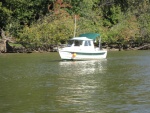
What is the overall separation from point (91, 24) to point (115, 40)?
4123 millimetres

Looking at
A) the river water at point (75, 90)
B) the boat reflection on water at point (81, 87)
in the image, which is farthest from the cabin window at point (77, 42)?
the river water at point (75, 90)

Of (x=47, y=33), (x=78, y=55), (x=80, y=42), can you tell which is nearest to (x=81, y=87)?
(x=78, y=55)

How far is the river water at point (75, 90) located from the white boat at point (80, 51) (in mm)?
8132

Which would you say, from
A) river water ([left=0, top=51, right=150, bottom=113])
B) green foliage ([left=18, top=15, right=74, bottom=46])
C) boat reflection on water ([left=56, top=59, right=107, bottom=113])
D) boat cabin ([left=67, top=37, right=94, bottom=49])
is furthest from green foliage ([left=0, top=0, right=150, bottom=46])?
river water ([left=0, top=51, right=150, bottom=113])

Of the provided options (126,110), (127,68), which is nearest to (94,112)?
(126,110)

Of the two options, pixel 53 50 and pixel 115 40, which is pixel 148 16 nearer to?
pixel 115 40

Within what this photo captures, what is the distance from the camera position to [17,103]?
1989cm

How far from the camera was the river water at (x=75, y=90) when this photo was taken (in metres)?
18.7

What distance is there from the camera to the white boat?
4356 cm

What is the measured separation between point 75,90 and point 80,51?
66.8ft

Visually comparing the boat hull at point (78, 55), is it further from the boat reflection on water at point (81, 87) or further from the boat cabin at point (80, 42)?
the boat reflection on water at point (81, 87)

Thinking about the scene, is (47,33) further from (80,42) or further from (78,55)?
(78,55)

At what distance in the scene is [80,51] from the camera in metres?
43.8

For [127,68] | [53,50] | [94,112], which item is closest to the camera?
[94,112]
